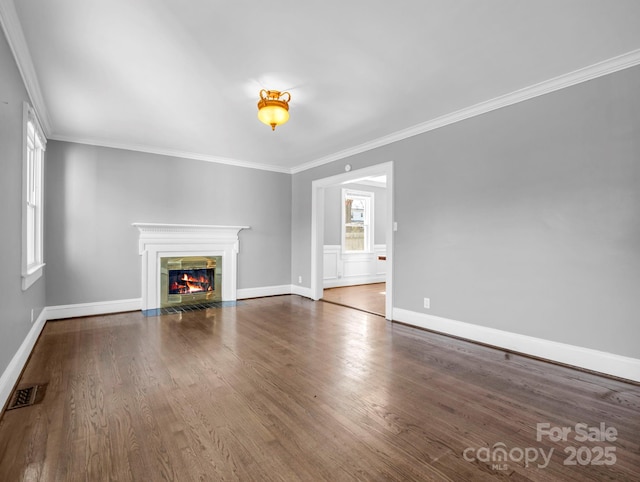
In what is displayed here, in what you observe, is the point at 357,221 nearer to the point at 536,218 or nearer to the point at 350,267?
the point at 350,267

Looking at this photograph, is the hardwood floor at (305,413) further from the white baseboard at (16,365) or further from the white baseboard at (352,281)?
the white baseboard at (352,281)

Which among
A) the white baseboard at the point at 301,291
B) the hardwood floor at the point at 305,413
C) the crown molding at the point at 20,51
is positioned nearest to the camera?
the hardwood floor at the point at 305,413

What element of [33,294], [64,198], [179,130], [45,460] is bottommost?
[45,460]

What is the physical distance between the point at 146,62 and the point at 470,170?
3455 mm

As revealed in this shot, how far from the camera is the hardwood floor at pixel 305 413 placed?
5.56 feet

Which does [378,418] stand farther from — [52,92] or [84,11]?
[52,92]

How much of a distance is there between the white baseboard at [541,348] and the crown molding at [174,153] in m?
4.05

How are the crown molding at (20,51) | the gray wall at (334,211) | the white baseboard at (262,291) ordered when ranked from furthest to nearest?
the gray wall at (334,211) < the white baseboard at (262,291) < the crown molding at (20,51)

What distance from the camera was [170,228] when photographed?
18.0ft

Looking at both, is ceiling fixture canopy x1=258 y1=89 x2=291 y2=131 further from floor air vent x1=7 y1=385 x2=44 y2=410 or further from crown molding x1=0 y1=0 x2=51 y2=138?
floor air vent x1=7 y1=385 x2=44 y2=410

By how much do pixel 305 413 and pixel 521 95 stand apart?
3568 millimetres

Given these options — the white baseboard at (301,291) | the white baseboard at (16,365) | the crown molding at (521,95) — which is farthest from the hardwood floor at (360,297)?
the white baseboard at (16,365)

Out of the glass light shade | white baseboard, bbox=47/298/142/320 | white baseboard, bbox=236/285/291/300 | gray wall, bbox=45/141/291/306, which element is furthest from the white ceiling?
white baseboard, bbox=236/285/291/300

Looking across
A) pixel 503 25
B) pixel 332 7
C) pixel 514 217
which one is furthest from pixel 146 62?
pixel 514 217
